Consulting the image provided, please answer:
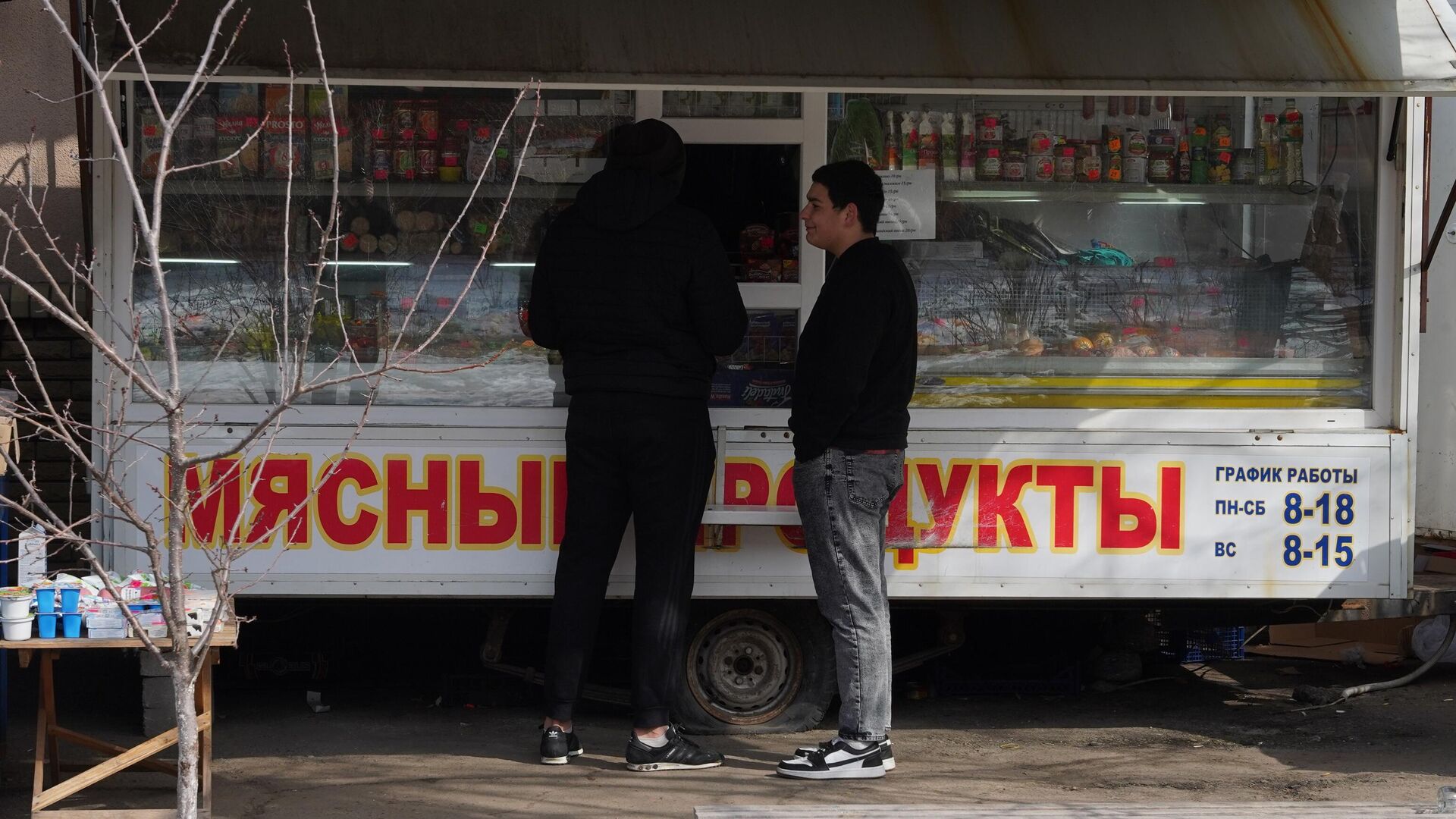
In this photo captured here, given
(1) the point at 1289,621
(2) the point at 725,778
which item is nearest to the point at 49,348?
(2) the point at 725,778

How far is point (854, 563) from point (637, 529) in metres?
0.71

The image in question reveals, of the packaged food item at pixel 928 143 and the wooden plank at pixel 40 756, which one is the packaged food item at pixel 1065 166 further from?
the wooden plank at pixel 40 756

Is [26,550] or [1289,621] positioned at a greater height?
[26,550]

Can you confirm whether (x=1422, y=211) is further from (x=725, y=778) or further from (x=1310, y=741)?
(x=725, y=778)

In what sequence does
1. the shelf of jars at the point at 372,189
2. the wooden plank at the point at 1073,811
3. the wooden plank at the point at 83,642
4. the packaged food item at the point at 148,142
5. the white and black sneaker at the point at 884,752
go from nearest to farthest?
the wooden plank at the point at 83,642
the wooden plank at the point at 1073,811
the white and black sneaker at the point at 884,752
the packaged food item at the point at 148,142
the shelf of jars at the point at 372,189

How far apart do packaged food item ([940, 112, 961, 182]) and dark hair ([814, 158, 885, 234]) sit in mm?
832

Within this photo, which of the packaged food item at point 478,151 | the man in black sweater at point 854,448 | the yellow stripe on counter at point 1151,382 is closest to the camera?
the man in black sweater at point 854,448

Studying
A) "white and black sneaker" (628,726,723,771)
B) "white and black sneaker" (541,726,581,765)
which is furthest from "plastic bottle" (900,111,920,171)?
"white and black sneaker" (541,726,581,765)

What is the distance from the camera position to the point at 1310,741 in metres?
5.12

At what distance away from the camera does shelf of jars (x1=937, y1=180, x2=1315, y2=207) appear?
5.23 metres

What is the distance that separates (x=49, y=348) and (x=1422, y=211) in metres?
5.51

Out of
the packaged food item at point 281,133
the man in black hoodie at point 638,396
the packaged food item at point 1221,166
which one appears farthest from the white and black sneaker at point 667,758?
the packaged food item at point 1221,166

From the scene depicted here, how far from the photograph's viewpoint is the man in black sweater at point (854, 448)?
14.3 ft

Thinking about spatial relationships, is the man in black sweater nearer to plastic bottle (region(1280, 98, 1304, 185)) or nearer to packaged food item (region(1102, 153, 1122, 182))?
packaged food item (region(1102, 153, 1122, 182))
